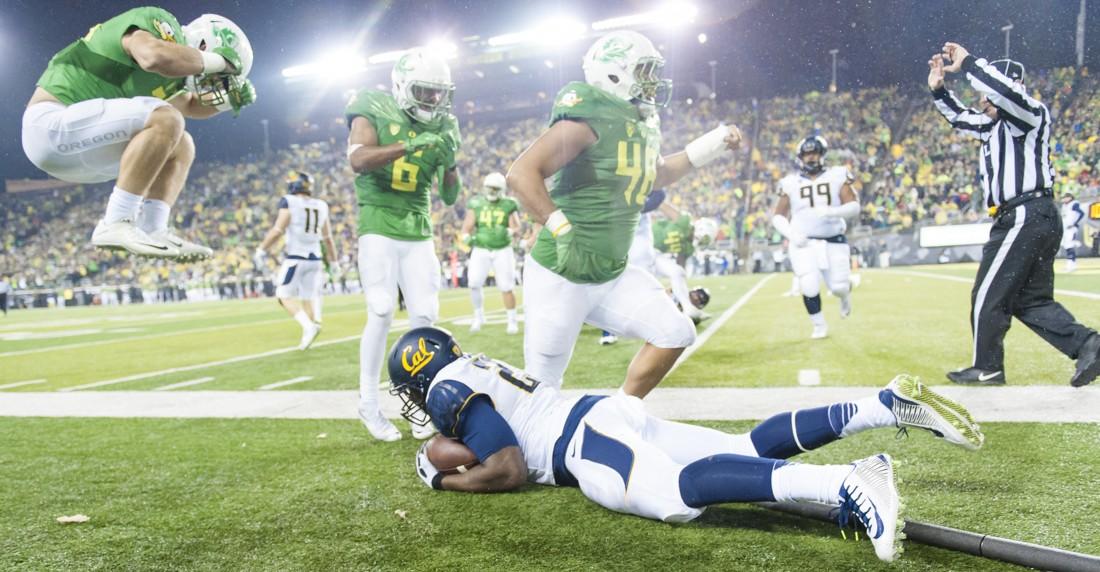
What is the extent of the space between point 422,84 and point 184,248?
59.2 inches

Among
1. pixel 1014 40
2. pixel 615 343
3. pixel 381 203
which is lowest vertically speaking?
pixel 615 343

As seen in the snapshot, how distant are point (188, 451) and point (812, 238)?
6.02 meters

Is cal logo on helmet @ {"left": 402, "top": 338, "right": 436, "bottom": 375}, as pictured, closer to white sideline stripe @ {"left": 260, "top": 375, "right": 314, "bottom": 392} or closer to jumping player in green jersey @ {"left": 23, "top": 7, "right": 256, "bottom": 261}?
jumping player in green jersey @ {"left": 23, "top": 7, "right": 256, "bottom": 261}

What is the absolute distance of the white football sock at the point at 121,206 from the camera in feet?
8.54

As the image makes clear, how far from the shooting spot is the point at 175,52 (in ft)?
8.00

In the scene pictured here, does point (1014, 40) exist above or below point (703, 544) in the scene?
above

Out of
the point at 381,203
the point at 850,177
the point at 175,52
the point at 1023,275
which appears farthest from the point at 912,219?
the point at 175,52

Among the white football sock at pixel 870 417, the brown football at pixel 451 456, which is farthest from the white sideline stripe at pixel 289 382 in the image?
the white football sock at pixel 870 417

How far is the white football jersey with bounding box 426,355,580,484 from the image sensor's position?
2592mm

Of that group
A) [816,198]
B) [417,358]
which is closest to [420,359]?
[417,358]

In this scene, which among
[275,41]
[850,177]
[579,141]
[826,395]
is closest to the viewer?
[579,141]

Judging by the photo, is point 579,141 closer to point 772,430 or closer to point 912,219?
point 772,430

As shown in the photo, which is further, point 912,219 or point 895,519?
point 912,219

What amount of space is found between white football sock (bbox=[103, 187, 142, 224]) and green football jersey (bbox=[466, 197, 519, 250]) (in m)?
7.27
